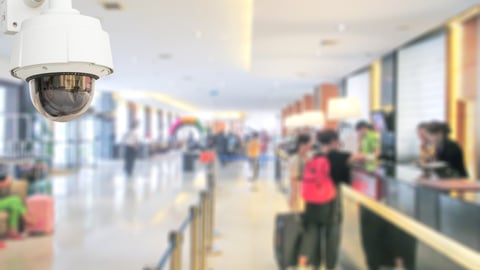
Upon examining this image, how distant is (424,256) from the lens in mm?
3668

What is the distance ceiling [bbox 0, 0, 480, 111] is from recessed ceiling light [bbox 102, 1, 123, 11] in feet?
0.21

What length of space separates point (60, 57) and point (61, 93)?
0.10 meters

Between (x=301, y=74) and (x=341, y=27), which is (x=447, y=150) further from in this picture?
(x=301, y=74)

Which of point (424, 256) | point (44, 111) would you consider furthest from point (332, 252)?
point (44, 111)

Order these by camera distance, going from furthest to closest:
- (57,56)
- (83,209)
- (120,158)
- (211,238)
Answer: (120,158), (83,209), (211,238), (57,56)

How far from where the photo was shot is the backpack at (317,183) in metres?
3.83

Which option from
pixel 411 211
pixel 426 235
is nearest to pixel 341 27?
pixel 411 211

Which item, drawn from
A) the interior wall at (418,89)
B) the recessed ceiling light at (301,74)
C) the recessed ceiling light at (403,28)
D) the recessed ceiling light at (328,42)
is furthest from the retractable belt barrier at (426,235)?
the recessed ceiling light at (301,74)

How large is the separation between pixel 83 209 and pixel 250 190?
12.9 ft

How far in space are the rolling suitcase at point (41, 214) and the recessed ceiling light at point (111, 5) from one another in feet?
9.69

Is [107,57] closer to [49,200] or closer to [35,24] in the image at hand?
[35,24]

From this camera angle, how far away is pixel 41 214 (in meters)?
5.86

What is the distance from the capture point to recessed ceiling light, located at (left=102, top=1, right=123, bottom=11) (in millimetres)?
4995

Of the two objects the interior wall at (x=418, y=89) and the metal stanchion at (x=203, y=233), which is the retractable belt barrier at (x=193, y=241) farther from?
the interior wall at (x=418, y=89)
